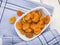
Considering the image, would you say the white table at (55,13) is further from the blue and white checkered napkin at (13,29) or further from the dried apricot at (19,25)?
the dried apricot at (19,25)

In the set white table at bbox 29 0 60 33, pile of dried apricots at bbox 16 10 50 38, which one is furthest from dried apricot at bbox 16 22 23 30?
white table at bbox 29 0 60 33

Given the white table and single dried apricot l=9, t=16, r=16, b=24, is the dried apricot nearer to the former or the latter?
single dried apricot l=9, t=16, r=16, b=24

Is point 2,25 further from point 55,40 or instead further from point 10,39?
point 55,40

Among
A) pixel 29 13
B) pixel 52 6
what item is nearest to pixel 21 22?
pixel 29 13

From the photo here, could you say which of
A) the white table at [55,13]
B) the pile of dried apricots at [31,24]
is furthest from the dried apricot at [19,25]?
the white table at [55,13]

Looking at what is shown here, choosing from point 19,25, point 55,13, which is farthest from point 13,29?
point 55,13

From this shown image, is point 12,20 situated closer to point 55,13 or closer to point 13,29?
point 13,29
